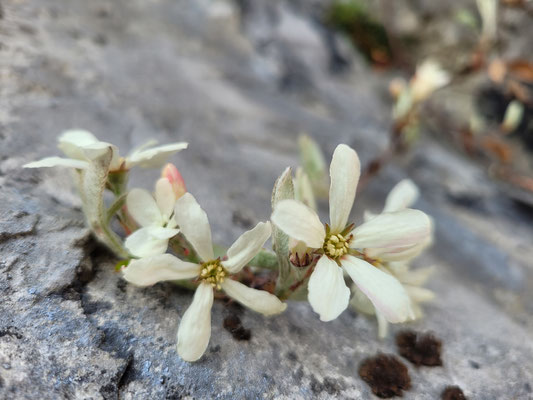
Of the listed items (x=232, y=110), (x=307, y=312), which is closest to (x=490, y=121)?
(x=232, y=110)

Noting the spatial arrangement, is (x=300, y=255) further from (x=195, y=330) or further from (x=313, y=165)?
(x=313, y=165)

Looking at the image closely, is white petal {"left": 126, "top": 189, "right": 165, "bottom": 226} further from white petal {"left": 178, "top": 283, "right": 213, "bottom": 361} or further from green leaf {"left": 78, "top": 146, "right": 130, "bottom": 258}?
white petal {"left": 178, "top": 283, "right": 213, "bottom": 361}

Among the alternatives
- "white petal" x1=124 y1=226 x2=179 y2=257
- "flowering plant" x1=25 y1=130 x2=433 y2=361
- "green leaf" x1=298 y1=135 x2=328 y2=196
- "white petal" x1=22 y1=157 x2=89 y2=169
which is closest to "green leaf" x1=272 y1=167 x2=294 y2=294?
"flowering plant" x1=25 y1=130 x2=433 y2=361

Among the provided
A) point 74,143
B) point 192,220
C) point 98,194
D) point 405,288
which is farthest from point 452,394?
point 74,143

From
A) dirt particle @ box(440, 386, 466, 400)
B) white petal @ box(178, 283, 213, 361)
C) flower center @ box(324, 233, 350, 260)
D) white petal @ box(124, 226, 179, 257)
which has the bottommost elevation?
dirt particle @ box(440, 386, 466, 400)

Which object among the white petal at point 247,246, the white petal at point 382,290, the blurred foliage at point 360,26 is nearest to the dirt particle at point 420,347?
the white petal at point 382,290

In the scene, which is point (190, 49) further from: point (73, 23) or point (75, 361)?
point (75, 361)

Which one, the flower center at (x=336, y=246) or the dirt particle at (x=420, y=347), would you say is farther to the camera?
the dirt particle at (x=420, y=347)

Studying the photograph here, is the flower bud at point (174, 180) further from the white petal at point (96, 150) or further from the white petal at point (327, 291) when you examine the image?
the white petal at point (327, 291)
